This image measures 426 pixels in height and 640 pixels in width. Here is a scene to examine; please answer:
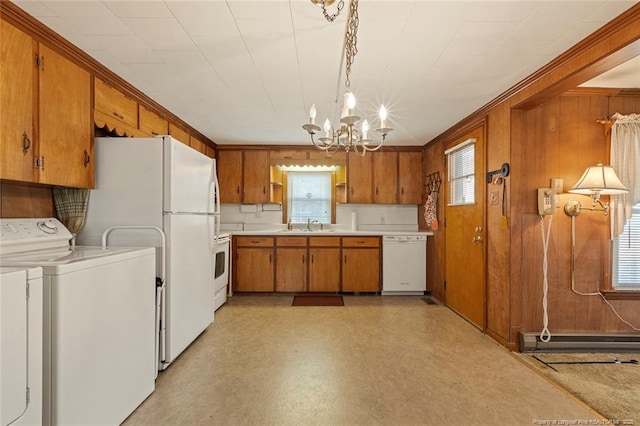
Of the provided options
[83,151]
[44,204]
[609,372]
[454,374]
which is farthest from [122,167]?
[609,372]

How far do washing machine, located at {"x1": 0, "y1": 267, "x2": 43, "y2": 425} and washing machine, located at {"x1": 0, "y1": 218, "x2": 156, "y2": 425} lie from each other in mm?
52

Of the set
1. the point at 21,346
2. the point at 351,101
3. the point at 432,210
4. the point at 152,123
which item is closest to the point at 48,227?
the point at 21,346

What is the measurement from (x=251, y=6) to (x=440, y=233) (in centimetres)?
349

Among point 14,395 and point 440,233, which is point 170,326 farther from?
point 440,233

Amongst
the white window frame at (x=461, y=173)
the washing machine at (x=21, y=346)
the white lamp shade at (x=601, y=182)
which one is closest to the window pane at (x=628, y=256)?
the white lamp shade at (x=601, y=182)

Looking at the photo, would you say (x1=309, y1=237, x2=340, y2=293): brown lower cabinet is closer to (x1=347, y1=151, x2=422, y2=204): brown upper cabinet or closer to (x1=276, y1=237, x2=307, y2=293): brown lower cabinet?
(x1=276, y1=237, x2=307, y2=293): brown lower cabinet

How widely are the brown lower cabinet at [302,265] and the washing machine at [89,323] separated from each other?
2305 mm

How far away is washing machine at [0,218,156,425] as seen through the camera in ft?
4.16

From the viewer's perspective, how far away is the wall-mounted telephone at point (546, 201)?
2465mm

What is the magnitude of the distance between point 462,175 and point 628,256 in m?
1.59

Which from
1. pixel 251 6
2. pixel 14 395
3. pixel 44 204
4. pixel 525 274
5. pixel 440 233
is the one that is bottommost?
pixel 14 395

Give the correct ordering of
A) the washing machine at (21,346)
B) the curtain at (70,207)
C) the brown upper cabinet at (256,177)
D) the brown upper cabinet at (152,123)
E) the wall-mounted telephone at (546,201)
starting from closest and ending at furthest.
A: the washing machine at (21,346) < the curtain at (70,207) < the wall-mounted telephone at (546,201) < the brown upper cabinet at (152,123) < the brown upper cabinet at (256,177)

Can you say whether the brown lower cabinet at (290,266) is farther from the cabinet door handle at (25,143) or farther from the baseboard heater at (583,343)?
the cabinet door handle at (25,143)

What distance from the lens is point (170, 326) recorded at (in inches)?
86.4
